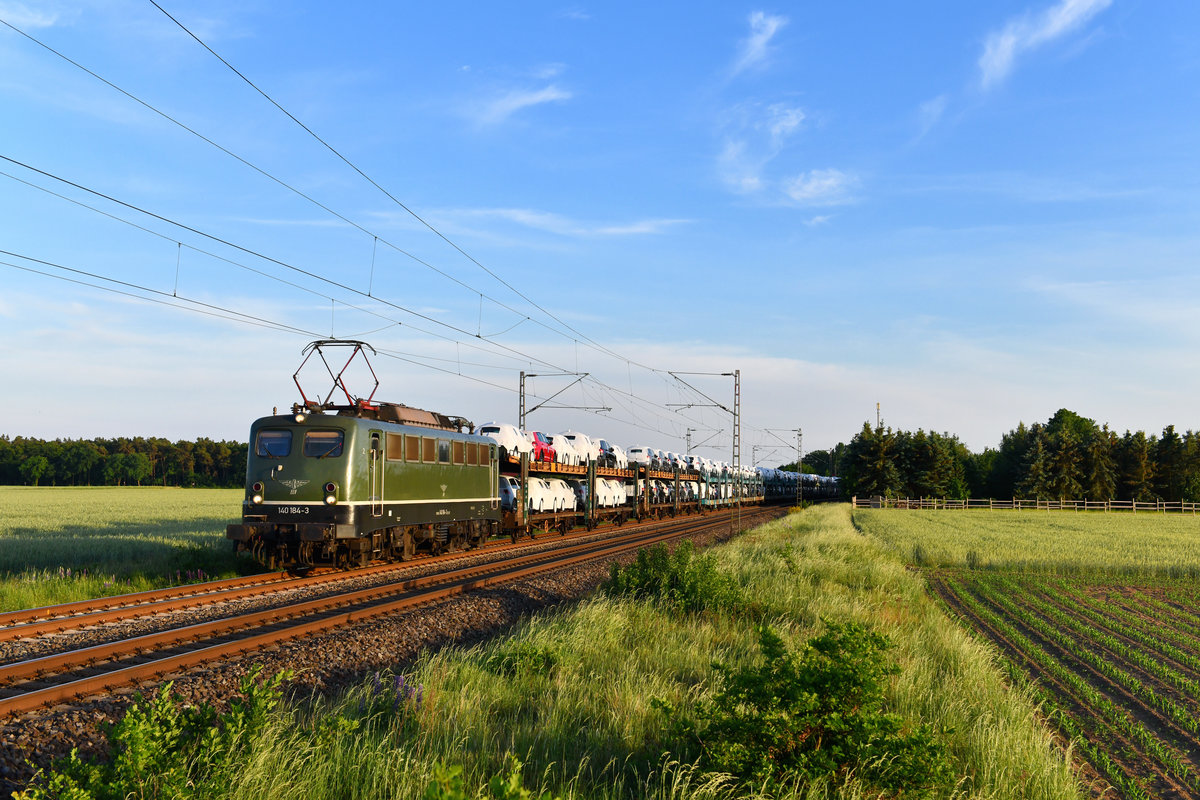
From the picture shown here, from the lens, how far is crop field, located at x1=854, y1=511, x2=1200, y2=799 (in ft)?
26.2

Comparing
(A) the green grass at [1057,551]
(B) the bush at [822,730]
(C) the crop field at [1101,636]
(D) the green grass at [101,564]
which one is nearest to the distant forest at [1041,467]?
(A) the green grass at [1057,551]

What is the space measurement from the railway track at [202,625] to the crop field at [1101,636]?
936 centimetres

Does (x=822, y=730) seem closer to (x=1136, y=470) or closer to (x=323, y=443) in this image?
(x=323, y=443)

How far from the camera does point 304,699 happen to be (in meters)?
7.94

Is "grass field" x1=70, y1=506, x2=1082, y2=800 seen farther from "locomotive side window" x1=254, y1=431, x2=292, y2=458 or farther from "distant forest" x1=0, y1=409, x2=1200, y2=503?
"distant forest" x1=0, y1=409, x2=1200, y2=503

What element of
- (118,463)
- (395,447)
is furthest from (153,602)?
(118,463)

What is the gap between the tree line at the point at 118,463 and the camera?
11569 cm

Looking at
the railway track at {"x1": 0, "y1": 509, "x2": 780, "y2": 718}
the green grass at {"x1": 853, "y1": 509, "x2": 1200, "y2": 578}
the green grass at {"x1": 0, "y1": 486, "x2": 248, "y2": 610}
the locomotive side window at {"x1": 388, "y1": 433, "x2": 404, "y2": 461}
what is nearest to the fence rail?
the green grass at {"x1": 853, "y1": 509, "x2": 1200, "y2": 578}

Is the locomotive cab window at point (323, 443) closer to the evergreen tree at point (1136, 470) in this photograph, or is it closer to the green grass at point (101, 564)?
the green grass at point (101, 564)

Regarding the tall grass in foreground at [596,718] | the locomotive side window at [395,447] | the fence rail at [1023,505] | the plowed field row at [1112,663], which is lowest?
the fence rail at [1023,505]

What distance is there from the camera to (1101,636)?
46.5 ft

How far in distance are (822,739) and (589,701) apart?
2351 millimetres

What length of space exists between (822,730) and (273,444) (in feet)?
50.4

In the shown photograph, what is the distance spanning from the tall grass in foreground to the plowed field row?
2.88 ft
